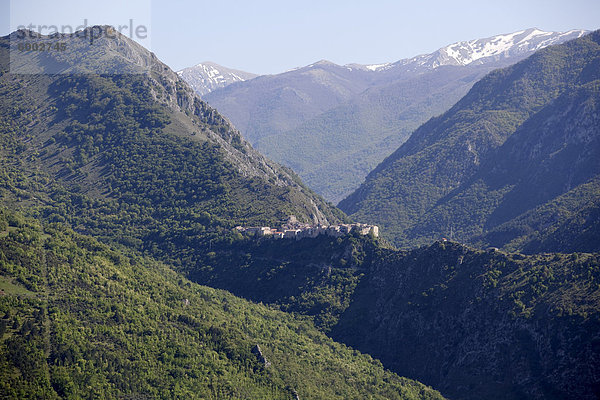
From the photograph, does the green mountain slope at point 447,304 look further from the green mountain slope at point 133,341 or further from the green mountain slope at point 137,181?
the green mountain slope at point 137,181

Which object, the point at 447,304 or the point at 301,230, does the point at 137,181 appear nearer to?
the point at 301,230

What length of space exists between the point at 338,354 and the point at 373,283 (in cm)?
1895

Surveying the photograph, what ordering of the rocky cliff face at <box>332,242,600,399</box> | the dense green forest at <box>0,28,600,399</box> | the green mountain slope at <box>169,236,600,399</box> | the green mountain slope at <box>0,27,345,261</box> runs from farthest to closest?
the green mountain slope at <box>0,27,345,261</box>
the green mountain slope at <box>169,236,600,399</box>
the rocky cliff face at <box>332,242,600,399</box>
the dense green forest at <box>0,28,600,399</box>

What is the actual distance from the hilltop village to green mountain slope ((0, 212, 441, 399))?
21.2 metres

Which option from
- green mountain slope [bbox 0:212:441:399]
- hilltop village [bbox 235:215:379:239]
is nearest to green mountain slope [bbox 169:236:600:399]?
hilltop village [bbox 235:215:379:239]

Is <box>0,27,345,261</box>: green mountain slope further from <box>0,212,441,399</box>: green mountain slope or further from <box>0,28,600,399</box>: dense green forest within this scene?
<box>0,212,441,399</box>: green mountain slope

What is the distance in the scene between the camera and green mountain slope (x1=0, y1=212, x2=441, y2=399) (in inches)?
3664

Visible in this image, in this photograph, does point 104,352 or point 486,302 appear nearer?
point 104,352

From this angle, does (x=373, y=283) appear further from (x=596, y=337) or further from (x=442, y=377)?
(x=596, y=337)

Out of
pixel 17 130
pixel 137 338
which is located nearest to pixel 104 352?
pixel 137 338

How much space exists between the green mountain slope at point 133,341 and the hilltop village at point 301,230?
69.7 feet

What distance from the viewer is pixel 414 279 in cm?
13175

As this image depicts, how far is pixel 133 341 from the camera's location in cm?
10400

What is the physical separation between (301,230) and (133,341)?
54.2 metres
